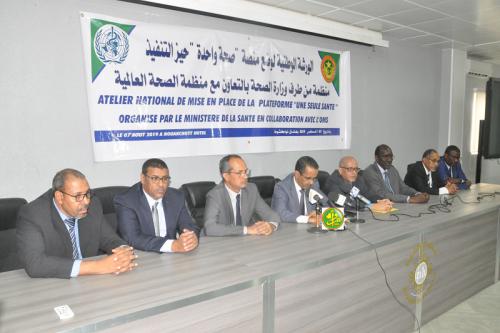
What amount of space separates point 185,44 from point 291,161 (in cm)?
187

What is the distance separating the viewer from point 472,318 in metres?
2.80

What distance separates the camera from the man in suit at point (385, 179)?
378cm

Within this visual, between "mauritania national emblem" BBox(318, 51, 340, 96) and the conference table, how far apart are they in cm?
218

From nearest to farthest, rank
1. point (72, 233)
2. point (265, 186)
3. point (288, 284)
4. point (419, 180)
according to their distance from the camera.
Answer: point (288, 284) → point (72, 233) → point (265, 186) → point (419, 180)

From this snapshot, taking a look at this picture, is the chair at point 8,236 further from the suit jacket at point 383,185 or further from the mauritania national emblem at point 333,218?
the suit jacket at point 383,185

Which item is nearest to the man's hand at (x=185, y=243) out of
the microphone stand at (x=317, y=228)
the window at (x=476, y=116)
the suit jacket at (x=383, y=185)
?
the microphone stand at (x=317, y=228)

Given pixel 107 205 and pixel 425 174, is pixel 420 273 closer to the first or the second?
pixel 425 174

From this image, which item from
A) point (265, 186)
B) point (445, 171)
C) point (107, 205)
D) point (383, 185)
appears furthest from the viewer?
point (445, 171)

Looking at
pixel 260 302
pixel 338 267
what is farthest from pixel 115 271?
pixel 338 267

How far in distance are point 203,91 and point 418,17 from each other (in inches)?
111

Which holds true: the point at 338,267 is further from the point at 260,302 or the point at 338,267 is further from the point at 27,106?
the point at 27,106

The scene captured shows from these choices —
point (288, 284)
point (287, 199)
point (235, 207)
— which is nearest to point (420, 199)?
point (287, 199)

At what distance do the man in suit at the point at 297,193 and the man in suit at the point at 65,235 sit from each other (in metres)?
1.29

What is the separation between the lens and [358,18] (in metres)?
4.46
